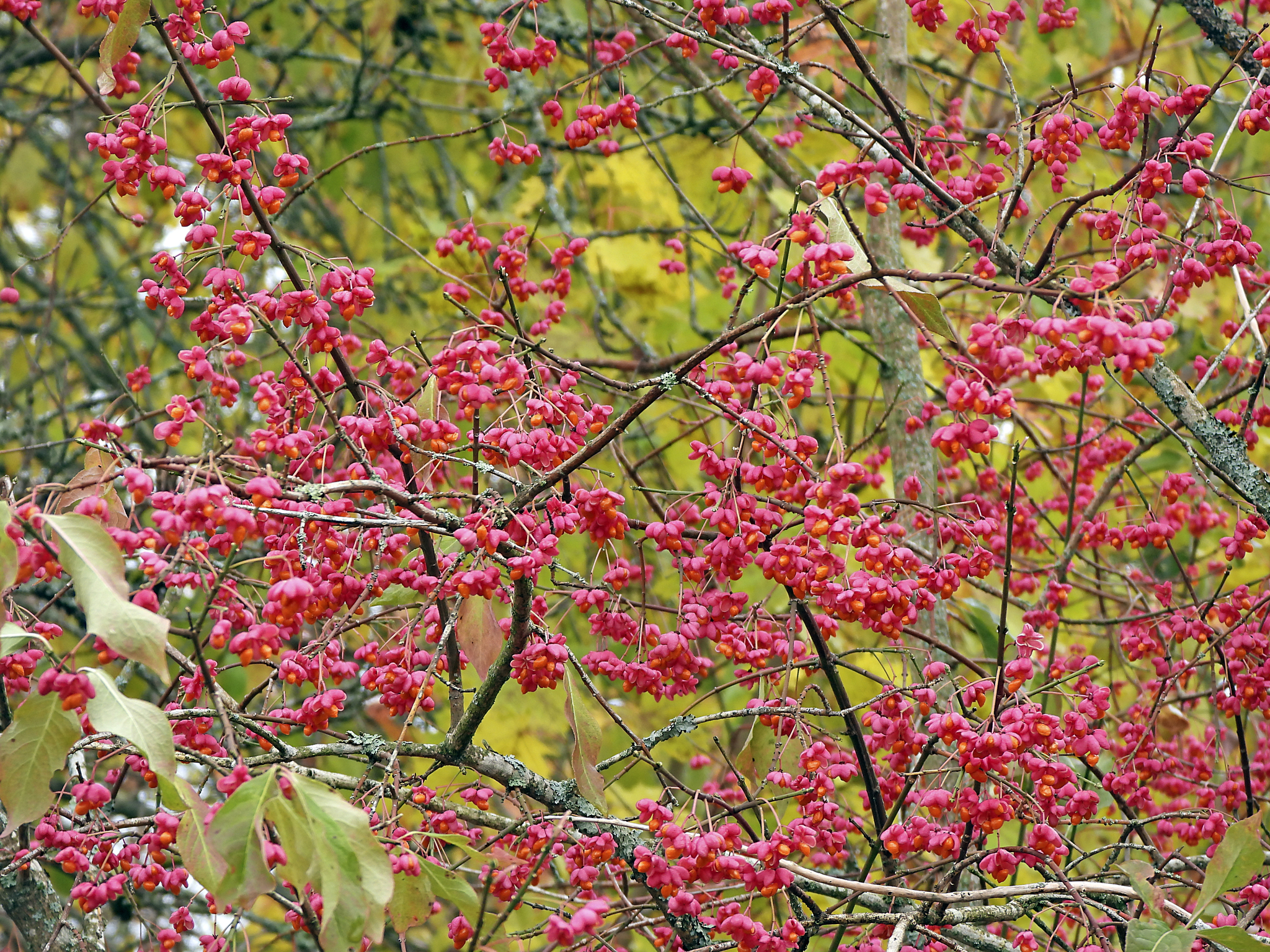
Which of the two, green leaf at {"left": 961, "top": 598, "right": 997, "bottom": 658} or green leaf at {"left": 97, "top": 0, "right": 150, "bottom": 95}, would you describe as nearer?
green leaf at {"left": 97, "top": 0, "right": 150, "bottom": 95}

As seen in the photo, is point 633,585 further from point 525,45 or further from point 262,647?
point 525,45

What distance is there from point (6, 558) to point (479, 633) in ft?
3.37

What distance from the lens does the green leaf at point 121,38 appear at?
2520mm

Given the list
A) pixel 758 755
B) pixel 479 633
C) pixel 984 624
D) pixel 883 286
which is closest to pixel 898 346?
pixel 984 624

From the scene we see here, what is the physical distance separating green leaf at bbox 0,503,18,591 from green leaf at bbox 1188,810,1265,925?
2131 millimetres

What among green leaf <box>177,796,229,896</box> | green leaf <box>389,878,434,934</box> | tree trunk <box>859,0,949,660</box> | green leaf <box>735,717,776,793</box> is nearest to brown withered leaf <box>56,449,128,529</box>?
green leaf <box>177,796,229,896</box>

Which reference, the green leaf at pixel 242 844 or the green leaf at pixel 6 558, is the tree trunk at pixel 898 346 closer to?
the green leaf at pixel 242 844

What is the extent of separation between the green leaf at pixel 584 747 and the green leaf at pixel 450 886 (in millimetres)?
413

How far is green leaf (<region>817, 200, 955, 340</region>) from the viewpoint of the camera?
86.4 inches

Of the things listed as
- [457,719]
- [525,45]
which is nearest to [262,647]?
[457,719]

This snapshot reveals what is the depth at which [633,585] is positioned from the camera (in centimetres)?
423

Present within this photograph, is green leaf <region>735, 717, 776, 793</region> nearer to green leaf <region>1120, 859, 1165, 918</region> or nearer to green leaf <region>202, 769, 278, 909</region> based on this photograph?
green leaf <region>1120, 859, 1165, 918</region>

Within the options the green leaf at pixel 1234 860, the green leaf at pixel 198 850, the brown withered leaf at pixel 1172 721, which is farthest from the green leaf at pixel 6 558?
the brown withered leaf at pixel 1172 721

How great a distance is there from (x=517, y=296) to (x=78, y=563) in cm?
210
